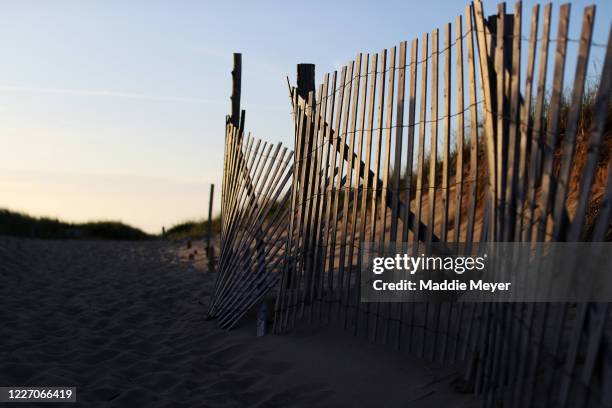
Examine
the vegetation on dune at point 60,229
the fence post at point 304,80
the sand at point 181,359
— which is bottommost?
the sand at point 181,359

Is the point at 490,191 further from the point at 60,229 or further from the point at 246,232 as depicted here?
the point at 60,229

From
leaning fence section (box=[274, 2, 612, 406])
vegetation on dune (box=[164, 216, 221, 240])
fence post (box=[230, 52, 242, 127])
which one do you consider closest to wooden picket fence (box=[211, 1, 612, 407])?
leaning fence section (box=[274, 2, 612, 406])

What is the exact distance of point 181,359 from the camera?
16.3 ft

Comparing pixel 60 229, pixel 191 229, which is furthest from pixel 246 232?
pixel 60 229

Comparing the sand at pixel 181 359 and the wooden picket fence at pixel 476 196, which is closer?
the wooden picket fence at pixel 476 196

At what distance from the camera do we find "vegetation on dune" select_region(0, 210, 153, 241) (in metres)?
18.8

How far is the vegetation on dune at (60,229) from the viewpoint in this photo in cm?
1877

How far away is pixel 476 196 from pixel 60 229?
720 inches

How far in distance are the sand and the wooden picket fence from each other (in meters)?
0.15

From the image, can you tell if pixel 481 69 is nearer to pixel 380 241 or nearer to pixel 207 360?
pixel 380 241

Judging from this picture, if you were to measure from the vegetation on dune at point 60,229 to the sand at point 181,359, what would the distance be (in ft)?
37.3

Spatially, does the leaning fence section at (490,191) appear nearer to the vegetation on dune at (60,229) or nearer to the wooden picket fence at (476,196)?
the wooden picket fence at (476,196)

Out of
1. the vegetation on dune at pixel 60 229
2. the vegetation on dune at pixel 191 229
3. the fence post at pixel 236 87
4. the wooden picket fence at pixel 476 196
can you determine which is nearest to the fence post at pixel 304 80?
the wooden picket fence at pixel 476 196

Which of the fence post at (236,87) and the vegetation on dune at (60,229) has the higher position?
the fence post at (236,87)
